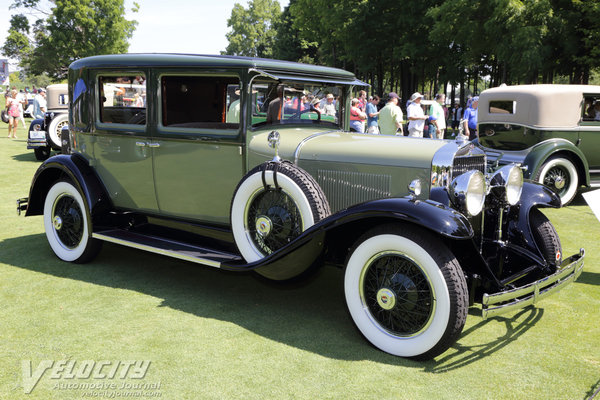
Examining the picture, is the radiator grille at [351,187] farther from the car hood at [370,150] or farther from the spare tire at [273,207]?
the spare tire at [273,207]

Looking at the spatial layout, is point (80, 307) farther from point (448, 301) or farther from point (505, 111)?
point (505, 111)

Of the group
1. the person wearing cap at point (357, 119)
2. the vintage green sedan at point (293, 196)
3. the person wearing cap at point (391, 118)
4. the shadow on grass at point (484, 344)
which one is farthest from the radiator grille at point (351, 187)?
the person wearing cap at point (357, 119)

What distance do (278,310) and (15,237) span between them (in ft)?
12.5

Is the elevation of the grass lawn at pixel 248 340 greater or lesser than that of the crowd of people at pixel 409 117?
lesser

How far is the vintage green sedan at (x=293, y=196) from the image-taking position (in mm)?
3188

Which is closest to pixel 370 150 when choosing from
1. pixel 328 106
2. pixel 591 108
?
pixel 328 106

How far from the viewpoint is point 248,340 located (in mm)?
3490

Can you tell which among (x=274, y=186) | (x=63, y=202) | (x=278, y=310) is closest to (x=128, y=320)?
(x=278, y=310)

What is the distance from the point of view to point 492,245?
12.5 feet

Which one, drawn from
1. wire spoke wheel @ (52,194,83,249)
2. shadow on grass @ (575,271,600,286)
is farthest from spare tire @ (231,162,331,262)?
shadow on grass @ (575,271,600,286)

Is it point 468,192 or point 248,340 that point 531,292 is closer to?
point 468,192

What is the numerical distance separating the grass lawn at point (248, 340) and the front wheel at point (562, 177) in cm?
379

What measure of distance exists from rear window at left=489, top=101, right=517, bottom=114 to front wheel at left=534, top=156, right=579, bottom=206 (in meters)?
1.14

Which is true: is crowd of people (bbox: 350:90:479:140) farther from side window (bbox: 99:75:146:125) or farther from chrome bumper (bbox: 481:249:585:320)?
chrome bumper (bbox: 481:249:585:320)
